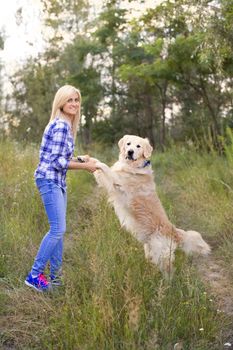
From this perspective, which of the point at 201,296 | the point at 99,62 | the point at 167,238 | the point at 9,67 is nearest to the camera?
the point at 201,296

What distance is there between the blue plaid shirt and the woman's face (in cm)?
18

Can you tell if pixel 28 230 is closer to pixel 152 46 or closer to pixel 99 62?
pixel 152 46

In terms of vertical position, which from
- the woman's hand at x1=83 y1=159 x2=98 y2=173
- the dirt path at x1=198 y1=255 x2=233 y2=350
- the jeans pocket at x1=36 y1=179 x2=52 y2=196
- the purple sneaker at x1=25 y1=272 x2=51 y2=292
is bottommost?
the dirt path at x1=198 y1=255 x2=233 y2=350

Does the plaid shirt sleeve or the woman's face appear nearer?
the plaid shirt sleeve

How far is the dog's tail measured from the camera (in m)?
5.21

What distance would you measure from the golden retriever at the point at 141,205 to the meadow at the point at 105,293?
7.0 inches

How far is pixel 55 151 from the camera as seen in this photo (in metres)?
4.25

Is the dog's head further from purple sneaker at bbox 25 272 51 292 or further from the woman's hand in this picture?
purple sneaker at bbox 25 272 51 292

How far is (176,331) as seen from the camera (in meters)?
3.44

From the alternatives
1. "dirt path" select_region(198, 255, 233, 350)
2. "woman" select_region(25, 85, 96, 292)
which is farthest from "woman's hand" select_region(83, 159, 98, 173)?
"dirt path" select_region(198, 255, 233, 350)

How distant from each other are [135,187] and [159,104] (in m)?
18.3

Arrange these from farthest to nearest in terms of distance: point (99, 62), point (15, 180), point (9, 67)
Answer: point (9, 67) → point (99, 62) → point (15, 180)

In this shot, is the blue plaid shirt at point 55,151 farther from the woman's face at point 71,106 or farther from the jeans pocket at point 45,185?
the woman's face at point 71,106

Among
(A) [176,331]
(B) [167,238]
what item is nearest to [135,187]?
(B) [167,238]
